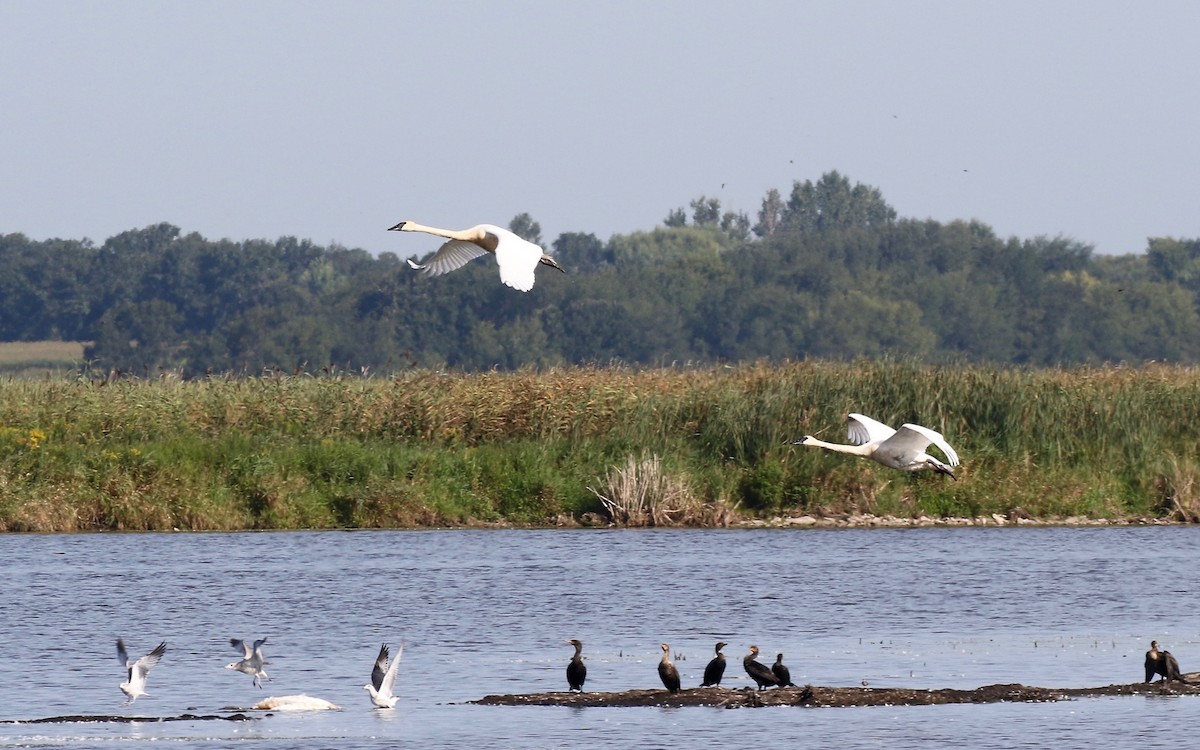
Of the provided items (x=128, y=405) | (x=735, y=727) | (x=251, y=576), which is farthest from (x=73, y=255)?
(x=735, y=727)

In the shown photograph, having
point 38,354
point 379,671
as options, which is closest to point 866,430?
point 379,671

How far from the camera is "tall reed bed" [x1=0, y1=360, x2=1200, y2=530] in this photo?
2539 cm

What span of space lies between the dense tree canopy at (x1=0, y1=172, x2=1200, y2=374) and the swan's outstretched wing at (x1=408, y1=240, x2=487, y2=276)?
50295 mm

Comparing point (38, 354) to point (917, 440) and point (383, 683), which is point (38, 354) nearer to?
point (917, 440)

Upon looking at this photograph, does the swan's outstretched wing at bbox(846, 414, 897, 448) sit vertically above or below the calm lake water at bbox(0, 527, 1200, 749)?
above

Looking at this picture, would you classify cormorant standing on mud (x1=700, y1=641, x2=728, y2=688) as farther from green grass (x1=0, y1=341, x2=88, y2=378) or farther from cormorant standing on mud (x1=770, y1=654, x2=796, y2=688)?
green grass (x1=0, y1=341, x2=88, y2=378)

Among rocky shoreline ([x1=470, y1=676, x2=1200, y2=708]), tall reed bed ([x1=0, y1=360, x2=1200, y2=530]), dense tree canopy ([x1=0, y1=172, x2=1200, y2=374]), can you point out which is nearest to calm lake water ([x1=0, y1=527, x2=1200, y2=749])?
rocky shoreline ([x1=470, y1=676, x2=1200, y2=708])

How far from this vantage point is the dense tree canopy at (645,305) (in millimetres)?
72812

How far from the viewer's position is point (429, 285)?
74750mm

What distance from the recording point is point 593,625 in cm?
1808

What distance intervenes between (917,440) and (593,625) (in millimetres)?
3374

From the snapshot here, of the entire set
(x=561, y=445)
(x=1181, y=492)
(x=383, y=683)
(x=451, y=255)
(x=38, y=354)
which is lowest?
(x=383, y=683)

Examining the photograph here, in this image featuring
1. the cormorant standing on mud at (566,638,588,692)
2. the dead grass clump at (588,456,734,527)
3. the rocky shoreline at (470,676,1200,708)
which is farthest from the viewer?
the dead grass clump at (588,456,734,527)

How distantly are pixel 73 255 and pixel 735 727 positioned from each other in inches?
3180
